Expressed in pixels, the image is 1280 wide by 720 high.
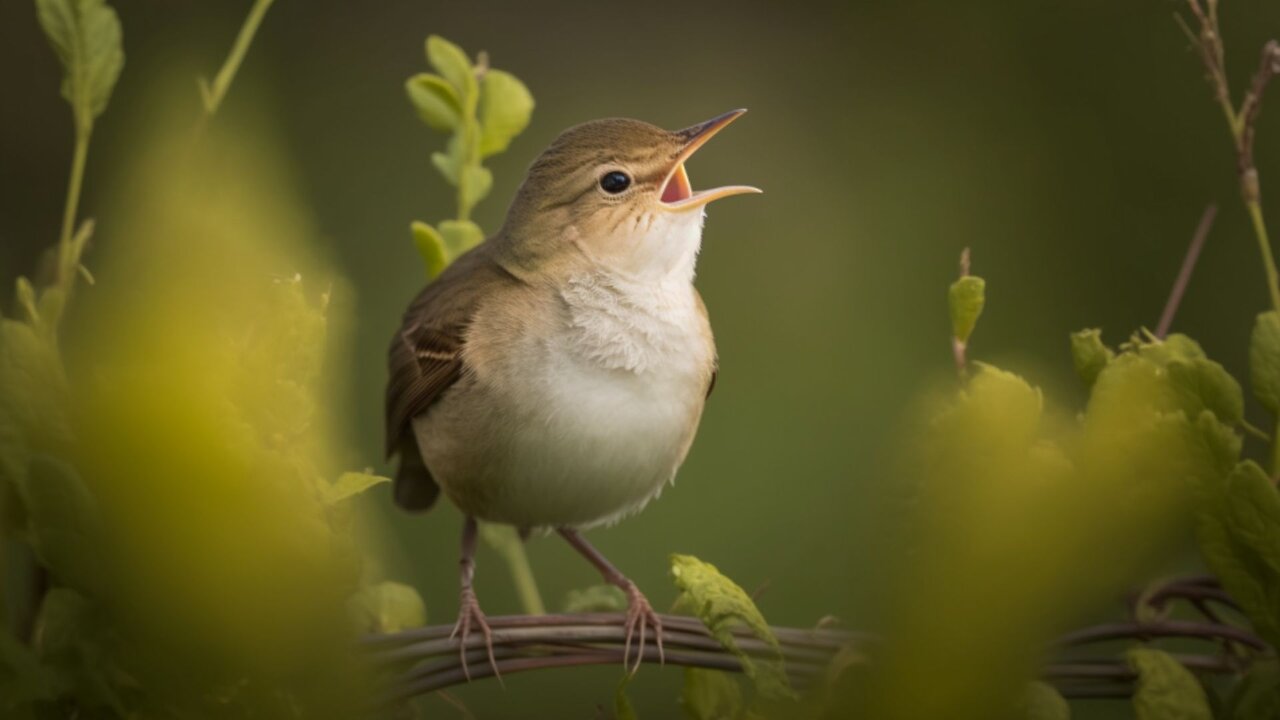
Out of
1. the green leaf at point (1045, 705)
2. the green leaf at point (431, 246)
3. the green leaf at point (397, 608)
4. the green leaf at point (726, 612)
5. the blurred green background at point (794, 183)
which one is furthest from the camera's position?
the blurred green background at point (794, 183)

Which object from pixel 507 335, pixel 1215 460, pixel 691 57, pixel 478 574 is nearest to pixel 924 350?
pixel 478 574

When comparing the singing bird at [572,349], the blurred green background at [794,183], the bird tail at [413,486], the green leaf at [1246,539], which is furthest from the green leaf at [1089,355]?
the blurred green background at [794,183]

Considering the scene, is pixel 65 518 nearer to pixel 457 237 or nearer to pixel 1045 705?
pixel 1045 705

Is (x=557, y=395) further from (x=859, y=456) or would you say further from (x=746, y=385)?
(x=746, y=385)

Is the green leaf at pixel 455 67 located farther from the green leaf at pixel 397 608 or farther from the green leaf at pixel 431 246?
the green leaf at pixel 397 608

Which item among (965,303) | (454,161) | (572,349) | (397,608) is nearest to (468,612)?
(397,608)
